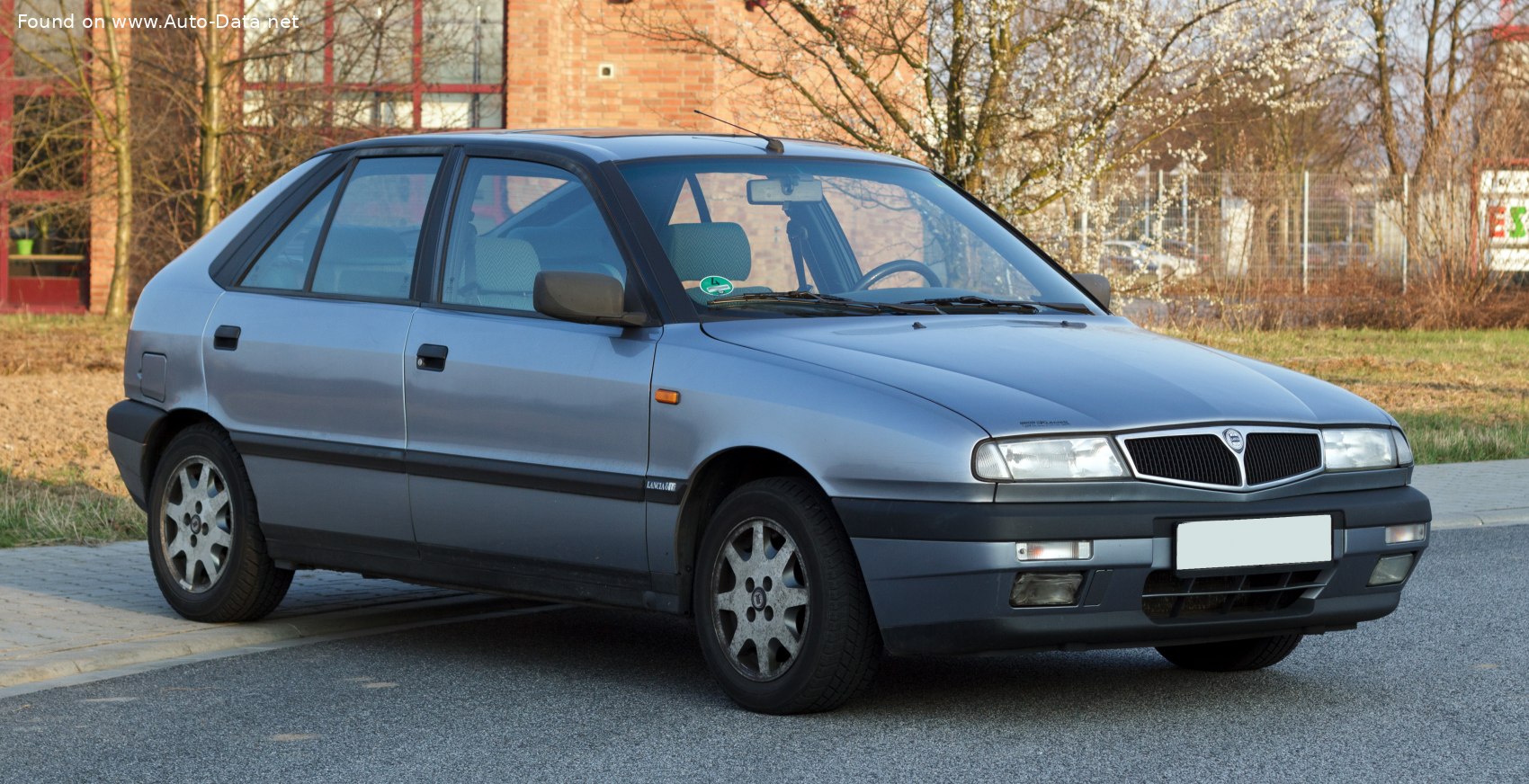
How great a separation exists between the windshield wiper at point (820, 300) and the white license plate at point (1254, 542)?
4.33ft

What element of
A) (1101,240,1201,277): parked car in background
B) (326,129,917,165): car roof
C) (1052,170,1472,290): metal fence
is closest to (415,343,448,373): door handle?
(326,129,917,165): car roof

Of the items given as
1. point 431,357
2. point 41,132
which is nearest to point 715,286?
point 431,357

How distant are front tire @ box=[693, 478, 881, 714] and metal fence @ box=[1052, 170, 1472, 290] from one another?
17.4m

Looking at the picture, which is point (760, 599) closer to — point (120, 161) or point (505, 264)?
point (505, 264)

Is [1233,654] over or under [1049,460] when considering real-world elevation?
under

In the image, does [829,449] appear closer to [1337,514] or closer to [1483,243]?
[1337,514]

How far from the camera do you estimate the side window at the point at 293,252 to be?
721 centimetres

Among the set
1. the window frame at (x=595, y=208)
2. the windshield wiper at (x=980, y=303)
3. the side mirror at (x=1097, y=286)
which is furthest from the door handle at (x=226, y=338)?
the side mirror at (x=1097, y=286)

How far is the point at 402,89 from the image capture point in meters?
27.9

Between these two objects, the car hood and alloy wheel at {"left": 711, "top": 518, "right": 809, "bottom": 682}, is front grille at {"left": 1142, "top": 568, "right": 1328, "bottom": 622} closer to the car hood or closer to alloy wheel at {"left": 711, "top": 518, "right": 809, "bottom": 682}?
the car hood

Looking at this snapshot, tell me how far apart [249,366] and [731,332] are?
2.07 m

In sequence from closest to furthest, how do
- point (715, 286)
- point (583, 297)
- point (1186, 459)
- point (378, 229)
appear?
point (1186, 459) < point (583, 297) < point (715, 286) < point (378, 229)

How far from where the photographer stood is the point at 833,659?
17.9 feet

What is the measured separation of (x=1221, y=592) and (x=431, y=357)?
2.62 metres
